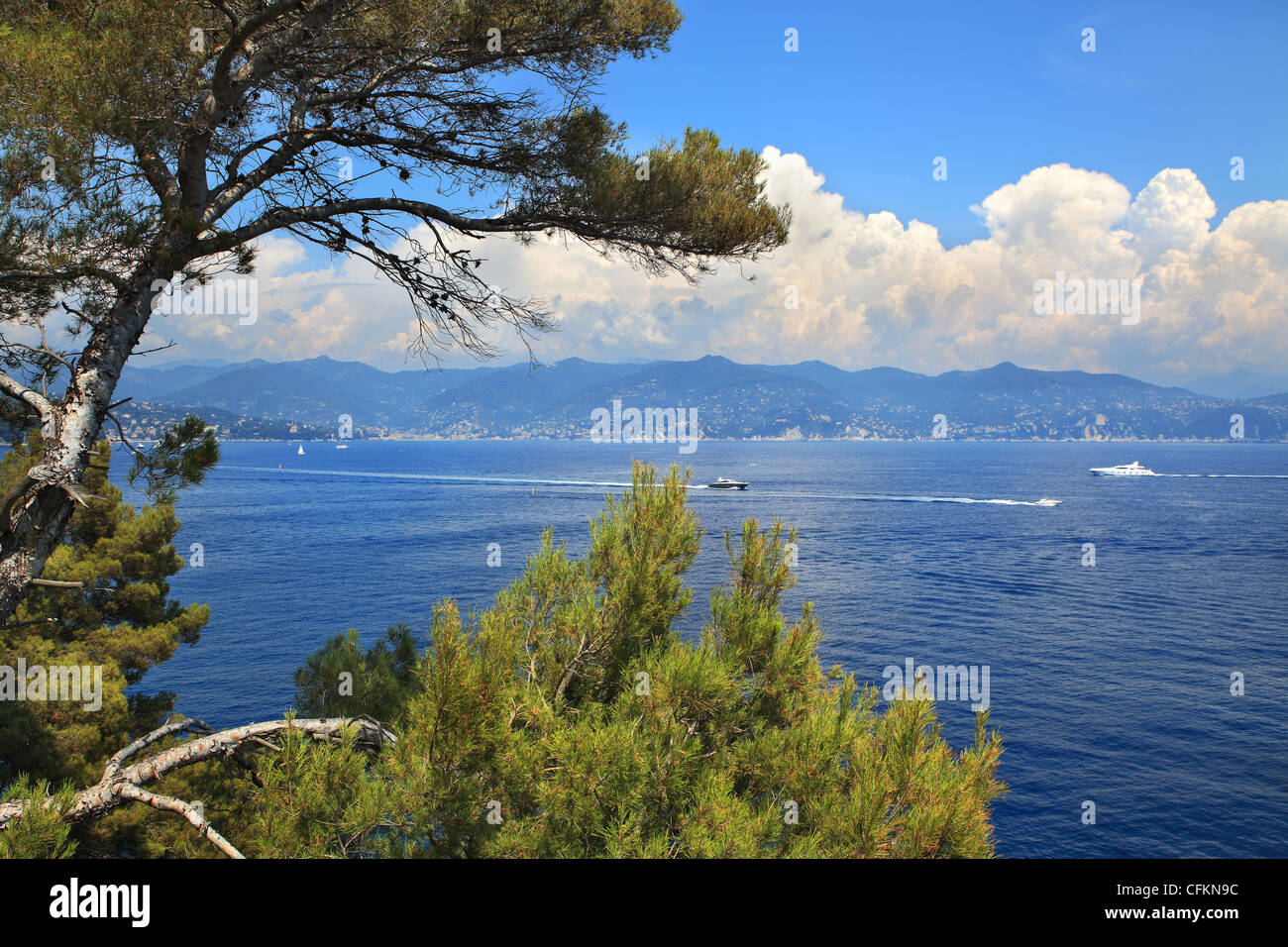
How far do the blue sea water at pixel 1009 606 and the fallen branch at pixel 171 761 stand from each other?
6.95ft

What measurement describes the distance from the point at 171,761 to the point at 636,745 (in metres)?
2.70

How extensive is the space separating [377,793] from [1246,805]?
2399cm

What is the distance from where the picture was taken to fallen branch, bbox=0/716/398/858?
159 inches

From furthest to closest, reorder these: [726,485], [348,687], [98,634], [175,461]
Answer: [726,485]
[98,634]
[348,687]
[175,461]

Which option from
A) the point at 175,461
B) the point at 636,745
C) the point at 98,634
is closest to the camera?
the point at 636,745

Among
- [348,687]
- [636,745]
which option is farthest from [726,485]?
[636,745]

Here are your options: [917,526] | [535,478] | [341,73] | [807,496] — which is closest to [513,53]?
[341,73]

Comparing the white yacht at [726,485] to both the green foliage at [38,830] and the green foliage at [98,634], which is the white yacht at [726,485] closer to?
the green foliage at [98,634]

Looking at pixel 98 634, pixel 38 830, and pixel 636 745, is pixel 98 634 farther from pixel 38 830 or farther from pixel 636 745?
pixel 636 745

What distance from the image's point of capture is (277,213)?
506 cm

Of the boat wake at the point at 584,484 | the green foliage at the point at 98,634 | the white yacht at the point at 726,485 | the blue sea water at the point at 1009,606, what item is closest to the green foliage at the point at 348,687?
the blue sea water at the point at 1009,606

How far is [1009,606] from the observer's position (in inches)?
1487

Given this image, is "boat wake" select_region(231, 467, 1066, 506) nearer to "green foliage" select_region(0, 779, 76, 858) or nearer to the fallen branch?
the fallen branch

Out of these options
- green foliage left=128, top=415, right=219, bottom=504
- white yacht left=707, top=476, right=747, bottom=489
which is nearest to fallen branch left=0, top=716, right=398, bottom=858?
green foliage left=128, top=415, right=219, bottom=504
